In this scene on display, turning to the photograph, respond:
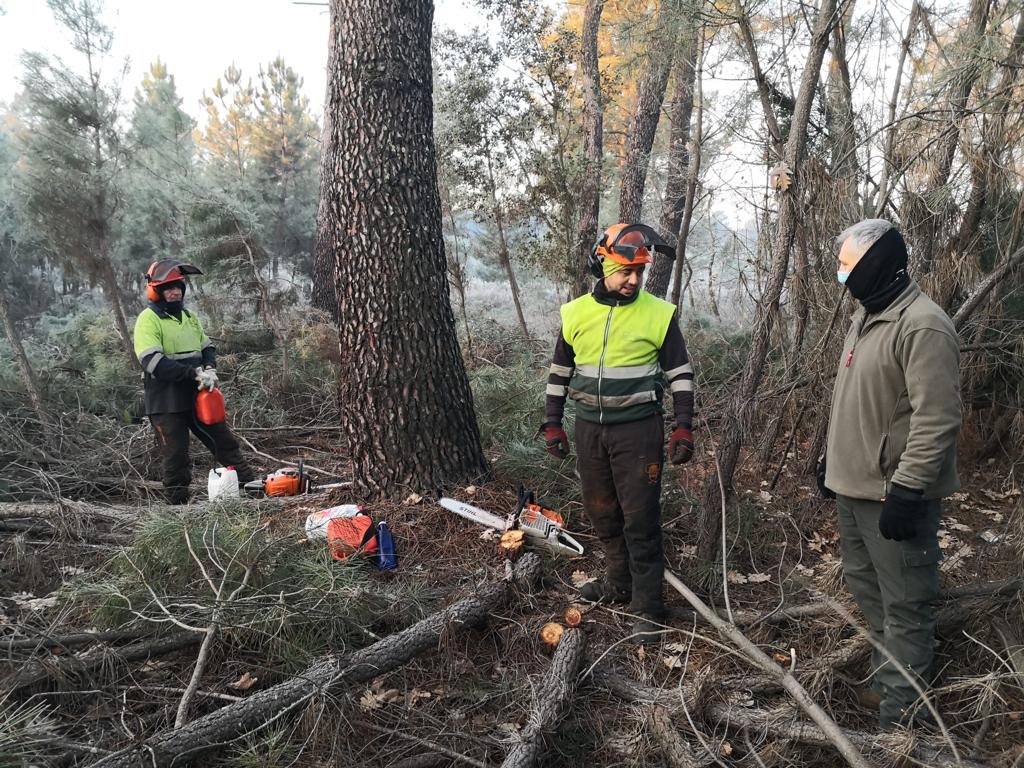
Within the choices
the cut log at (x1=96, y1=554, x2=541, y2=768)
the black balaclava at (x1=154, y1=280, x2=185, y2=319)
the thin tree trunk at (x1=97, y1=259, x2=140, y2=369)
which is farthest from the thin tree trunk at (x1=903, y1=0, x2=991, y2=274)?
the thin tree trunk at (x1=97, y1=259, x2=140, y2=369)

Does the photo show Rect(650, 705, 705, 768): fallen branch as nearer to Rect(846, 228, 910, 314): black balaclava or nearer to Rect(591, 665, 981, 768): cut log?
Rect(591, 665, 981, 768): cut log

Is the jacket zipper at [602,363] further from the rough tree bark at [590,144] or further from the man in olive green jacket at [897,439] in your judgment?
the rough tree bark at [590,144]

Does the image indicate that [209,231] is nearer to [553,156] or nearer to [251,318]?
[251,318]

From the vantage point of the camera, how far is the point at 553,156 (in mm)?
10031

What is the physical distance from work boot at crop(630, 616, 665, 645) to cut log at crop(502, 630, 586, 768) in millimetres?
328

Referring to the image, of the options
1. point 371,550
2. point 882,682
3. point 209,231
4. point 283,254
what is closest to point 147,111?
point 283,254

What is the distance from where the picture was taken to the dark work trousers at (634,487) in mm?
3211

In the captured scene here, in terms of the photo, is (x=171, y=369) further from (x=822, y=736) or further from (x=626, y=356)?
(x=822, y=736)

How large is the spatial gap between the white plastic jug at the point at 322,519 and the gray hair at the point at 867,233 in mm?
3149

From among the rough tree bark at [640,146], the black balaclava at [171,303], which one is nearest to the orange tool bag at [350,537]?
the black balaclava at [171,303]

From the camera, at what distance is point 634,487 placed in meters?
3.23

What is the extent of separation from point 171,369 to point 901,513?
4791mm

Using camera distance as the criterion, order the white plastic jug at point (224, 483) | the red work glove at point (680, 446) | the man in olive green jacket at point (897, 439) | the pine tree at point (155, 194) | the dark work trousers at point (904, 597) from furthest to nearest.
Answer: the pine tree at point (155, 194) → the white plastic jug at point (224, 483) → the red work glove at point (680, 446) → the dark work trousers at point (904, 597) → the man in olive green jacket at point (897, 439)

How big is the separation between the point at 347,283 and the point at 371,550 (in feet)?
6.09
